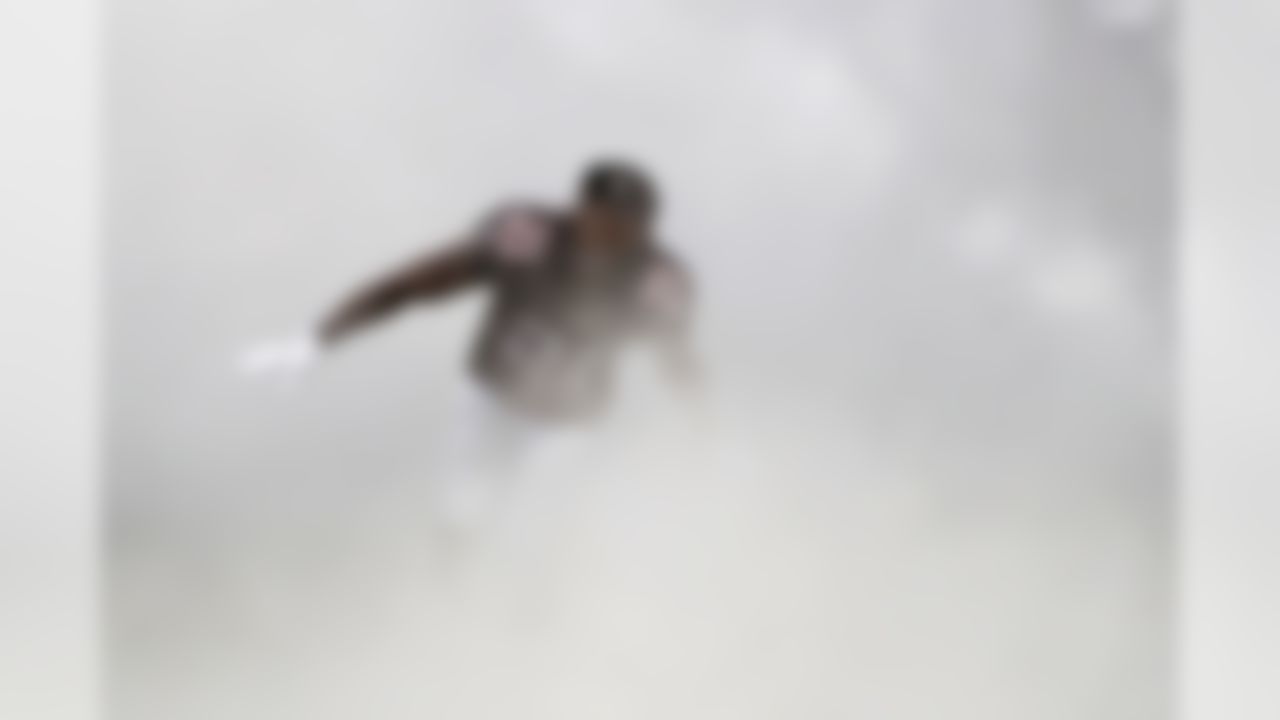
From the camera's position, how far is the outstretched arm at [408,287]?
1.09 meters

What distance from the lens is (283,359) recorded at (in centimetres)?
108

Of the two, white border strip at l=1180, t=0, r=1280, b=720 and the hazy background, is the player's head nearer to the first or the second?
the hazy background

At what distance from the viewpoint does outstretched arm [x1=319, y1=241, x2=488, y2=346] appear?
3.58 feet

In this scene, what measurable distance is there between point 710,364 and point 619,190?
19cm

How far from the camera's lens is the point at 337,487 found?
109 centimetres

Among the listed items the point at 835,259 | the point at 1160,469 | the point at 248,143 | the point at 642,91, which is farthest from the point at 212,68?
the point at 1160,469

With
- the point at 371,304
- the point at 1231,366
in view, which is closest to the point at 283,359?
the point at 371,304

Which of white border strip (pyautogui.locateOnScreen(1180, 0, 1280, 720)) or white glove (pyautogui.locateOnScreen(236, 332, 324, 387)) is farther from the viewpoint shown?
white border strip (pyautogui.locateOnScreen(1180, 0, 1280, 720))

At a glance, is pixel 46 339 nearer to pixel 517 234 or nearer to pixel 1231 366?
pixel 517 234

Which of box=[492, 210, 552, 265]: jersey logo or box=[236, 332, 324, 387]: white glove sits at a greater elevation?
box=[492, 210, 552, 265]: jersey logo

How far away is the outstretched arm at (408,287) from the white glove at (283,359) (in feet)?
0.04

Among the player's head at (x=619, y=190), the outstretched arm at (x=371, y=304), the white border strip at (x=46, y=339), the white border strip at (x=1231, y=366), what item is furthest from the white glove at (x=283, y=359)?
the white border strip at (x=1231, y=366)

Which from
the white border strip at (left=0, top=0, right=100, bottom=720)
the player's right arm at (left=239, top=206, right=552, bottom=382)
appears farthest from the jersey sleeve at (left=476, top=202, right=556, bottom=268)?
the white border strip at (left=0, top=0, right=100, bottom=720)

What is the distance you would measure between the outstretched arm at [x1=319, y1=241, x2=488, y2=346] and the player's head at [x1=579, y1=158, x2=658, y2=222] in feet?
0.39
